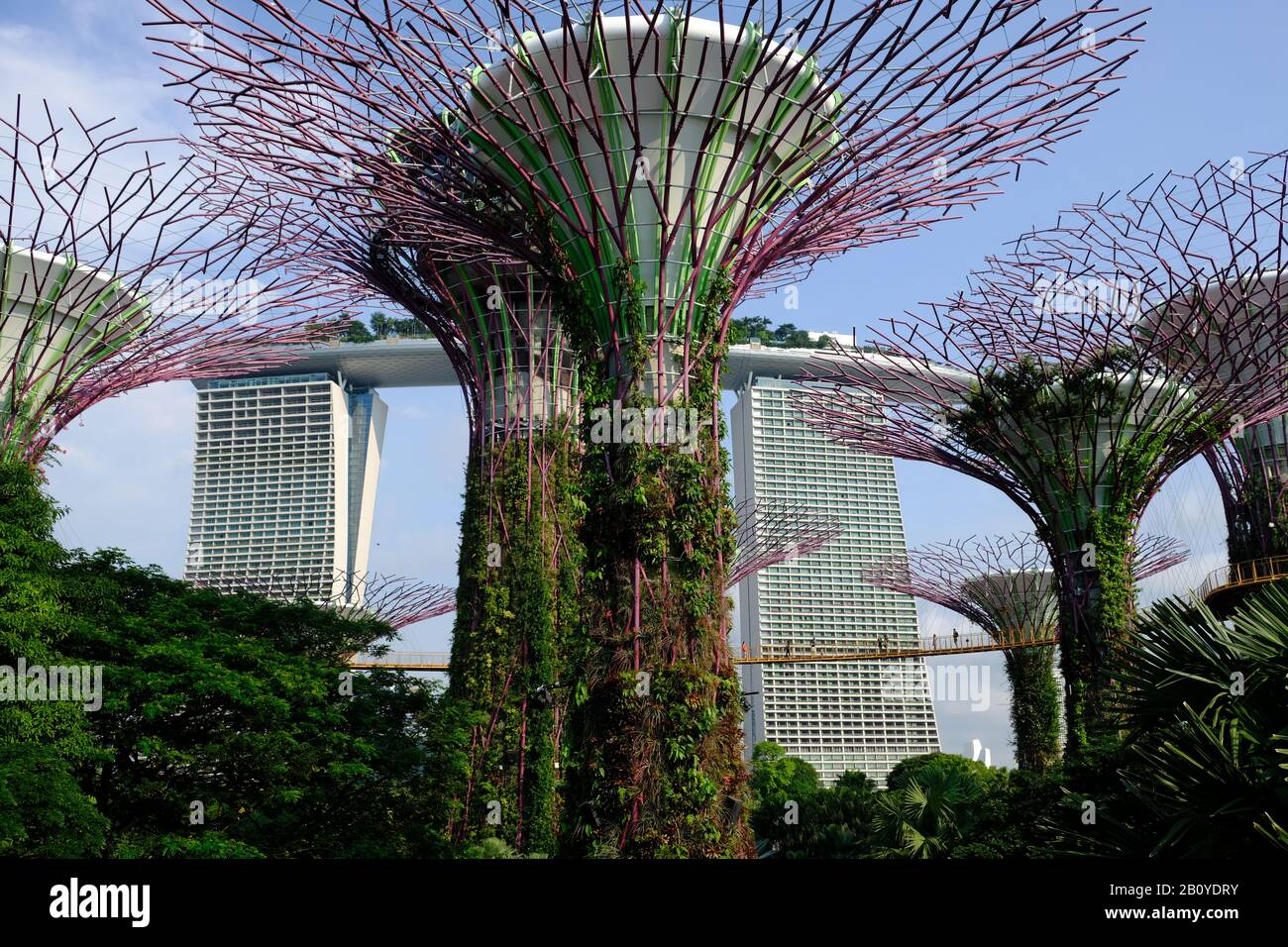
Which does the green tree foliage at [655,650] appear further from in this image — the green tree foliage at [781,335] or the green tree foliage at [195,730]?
the green tree foliage at [781,335]

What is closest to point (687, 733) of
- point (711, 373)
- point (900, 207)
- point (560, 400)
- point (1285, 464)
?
point (711, 373)

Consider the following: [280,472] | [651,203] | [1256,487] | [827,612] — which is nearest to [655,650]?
[651,203]

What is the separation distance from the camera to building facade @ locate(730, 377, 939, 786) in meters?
69.9

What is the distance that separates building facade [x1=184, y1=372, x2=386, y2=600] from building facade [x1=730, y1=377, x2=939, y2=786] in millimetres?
28277

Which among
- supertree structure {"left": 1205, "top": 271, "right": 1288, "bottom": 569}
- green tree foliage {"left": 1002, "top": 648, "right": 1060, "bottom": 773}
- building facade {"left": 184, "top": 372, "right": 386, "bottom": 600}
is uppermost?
building facade {"left": 184, "top": 372, "right": 386, "bottom": 600}

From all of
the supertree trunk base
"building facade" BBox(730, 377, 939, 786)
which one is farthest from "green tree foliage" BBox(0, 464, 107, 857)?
"building facade" BBox(730, 377, 939, 786)

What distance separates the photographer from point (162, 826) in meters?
16.1

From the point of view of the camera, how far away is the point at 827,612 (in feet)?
250

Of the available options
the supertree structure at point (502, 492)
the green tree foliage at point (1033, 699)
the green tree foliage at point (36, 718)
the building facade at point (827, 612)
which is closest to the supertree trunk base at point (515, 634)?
the supertree structure at point (502, 492)

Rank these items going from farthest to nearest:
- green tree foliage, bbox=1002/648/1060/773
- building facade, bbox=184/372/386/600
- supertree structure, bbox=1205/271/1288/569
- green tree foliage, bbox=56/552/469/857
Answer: building facade, bbox=184/372/386/600 < green tree foliage, bbox=1002/648/1060/773 < supertree structure, bbox=1205/271/1288/569 < green tree foliage, bbox=56/552/469/857

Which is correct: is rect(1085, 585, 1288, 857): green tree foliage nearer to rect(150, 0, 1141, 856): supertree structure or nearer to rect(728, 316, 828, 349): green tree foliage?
rect(150, 0, 1141, 856): supertree structure

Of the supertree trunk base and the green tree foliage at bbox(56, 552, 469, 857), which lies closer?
the green tree foliage at bbox(56, 552, 469, 857)
